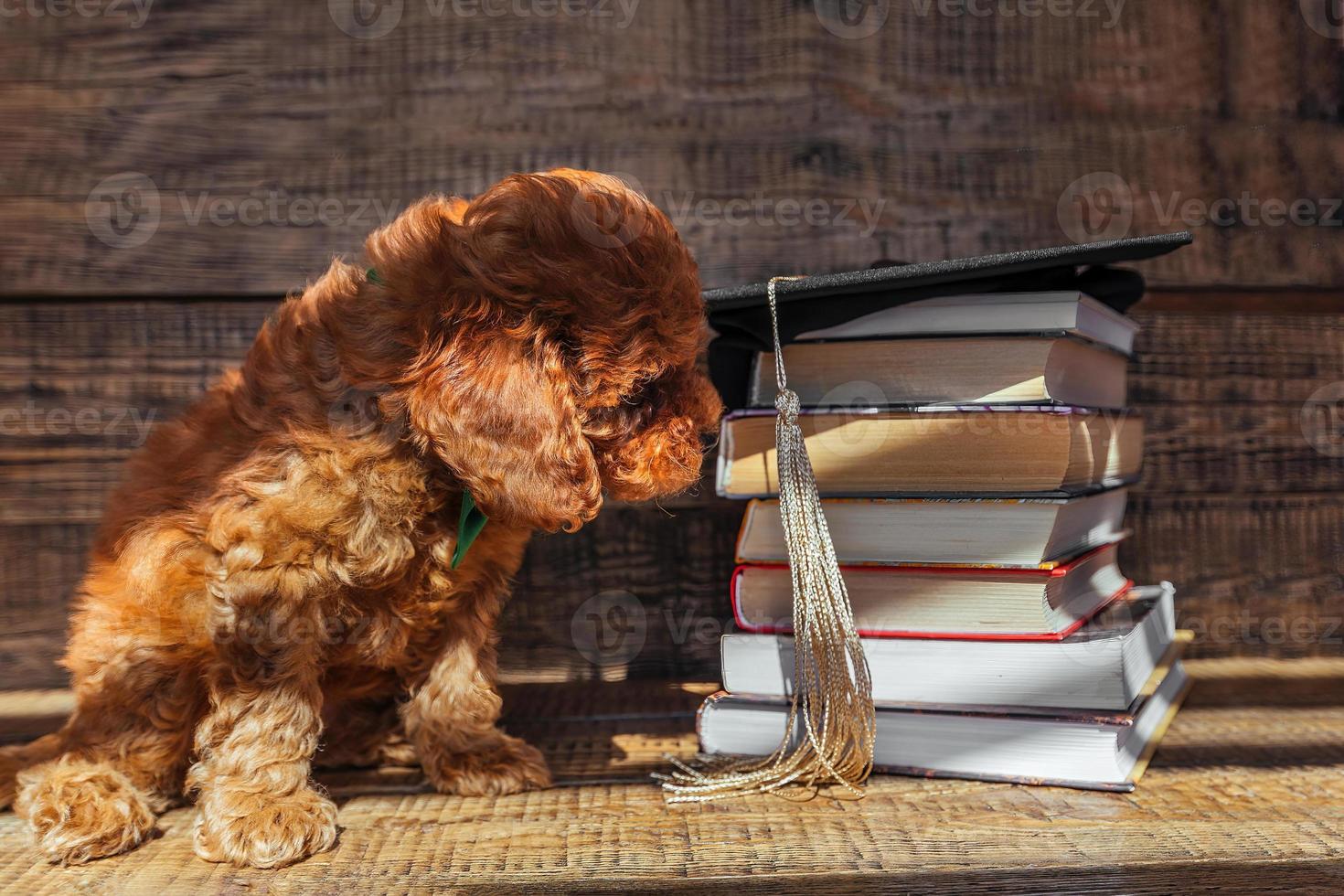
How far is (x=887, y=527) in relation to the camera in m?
1.49

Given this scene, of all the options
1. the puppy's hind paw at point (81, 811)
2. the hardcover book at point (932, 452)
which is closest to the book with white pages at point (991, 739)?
the hardcover book at point (932, 452)

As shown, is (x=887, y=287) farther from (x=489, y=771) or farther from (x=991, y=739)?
(x=489, y=771)

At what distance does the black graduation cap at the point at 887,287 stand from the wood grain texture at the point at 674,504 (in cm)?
52

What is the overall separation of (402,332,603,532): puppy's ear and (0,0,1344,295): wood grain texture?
94 centimetres

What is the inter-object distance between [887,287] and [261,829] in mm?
1134

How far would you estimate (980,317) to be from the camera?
4.77 feet

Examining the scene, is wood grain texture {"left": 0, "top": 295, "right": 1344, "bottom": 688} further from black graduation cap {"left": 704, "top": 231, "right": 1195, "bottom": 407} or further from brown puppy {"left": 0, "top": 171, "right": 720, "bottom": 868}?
brown puppy {"left": 0, "top": 171, "right": 720, "bottom": 868}

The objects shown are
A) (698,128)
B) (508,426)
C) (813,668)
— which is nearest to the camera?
(508,426)

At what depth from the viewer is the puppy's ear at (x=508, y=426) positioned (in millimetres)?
1177

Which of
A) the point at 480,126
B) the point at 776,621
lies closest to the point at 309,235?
the point at 480,126

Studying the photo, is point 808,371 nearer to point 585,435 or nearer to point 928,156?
point 585,435

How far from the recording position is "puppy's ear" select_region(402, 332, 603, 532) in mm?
1177

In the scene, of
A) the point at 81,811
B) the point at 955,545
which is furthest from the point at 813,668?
the point at 81,811

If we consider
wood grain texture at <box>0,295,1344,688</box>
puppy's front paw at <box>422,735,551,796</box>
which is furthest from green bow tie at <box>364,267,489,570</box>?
wood grain texture at <box>0,295,1344,688</box>
